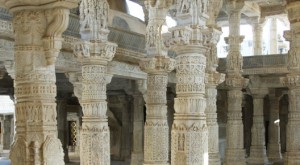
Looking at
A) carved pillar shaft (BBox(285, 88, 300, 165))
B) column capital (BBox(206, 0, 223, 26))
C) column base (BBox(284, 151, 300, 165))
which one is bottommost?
column base (BBox(284, 151, 300, 165))

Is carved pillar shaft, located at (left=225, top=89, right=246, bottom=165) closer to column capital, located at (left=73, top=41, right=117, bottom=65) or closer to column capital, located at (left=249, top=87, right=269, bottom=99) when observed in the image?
column capital, located at (left=249, top=87, right=269, bottom=99)

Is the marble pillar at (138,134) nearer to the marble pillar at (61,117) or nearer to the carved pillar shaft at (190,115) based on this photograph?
the marble pillar at (61,117)

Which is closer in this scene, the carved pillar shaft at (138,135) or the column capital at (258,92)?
the carved pillar shaft at (138,135)

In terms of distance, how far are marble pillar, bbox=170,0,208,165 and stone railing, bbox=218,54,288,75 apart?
42.8 ft

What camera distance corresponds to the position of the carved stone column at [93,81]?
1080 cm

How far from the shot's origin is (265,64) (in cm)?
2147

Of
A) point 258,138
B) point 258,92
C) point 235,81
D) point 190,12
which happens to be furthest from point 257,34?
point 190,12

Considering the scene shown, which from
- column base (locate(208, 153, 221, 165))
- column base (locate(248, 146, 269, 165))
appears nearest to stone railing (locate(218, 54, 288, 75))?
column base (locate(248, 146, 269, 165))

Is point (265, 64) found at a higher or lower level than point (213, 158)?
higher

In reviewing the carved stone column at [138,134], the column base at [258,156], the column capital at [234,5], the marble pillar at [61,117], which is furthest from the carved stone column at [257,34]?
the marble pillar at [61,117]

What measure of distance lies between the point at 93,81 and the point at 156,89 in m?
2.00

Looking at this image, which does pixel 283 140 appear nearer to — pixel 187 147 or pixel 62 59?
pixel 62 59

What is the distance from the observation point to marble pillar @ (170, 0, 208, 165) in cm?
860

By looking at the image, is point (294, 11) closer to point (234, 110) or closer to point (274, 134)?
point (234, 110)
